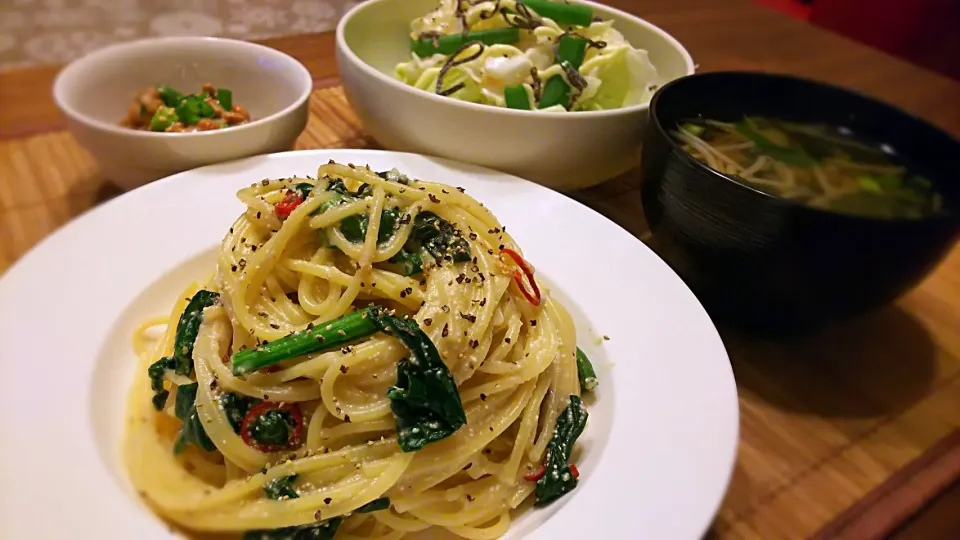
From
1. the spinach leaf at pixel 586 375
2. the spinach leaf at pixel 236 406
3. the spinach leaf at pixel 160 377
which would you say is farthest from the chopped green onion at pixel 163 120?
the spinach leaf at pixel 586 375

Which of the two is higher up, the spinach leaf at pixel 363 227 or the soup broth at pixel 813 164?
the soup broth at pixel 813 164

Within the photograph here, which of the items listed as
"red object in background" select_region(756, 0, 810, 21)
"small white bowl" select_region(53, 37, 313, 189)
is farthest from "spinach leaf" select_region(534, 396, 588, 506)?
"red object in background" select_region(756, 0, 810, 21)

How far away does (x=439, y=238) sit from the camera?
182 centimetres

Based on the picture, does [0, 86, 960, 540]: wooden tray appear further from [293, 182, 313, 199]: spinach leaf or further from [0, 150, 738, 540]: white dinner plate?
[293, 182, 313, 199]: spinach leaf

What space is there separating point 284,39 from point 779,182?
2451 millimetres

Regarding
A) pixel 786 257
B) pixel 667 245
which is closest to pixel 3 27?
pixel 667 245

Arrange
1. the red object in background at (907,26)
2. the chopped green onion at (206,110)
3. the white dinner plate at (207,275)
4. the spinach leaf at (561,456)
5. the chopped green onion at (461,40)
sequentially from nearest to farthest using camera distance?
the white dinner plate at (207,275) → the spinach leaf at (561,456) → the chopped green onion at (206,110) → the chopped green onion at (461,40) → the red object in background at (907,26)

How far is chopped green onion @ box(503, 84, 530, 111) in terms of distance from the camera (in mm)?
2625

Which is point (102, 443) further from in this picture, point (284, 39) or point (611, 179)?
point (284, 39)

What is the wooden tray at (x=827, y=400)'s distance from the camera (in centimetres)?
173

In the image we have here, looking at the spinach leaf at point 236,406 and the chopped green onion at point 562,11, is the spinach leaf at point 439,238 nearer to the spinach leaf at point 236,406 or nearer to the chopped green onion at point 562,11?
the spinach leaf at point 236,406

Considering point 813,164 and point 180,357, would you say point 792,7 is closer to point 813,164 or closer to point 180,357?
point 813,164

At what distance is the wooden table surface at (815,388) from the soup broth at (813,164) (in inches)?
15.0

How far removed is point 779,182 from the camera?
7.57 feet
